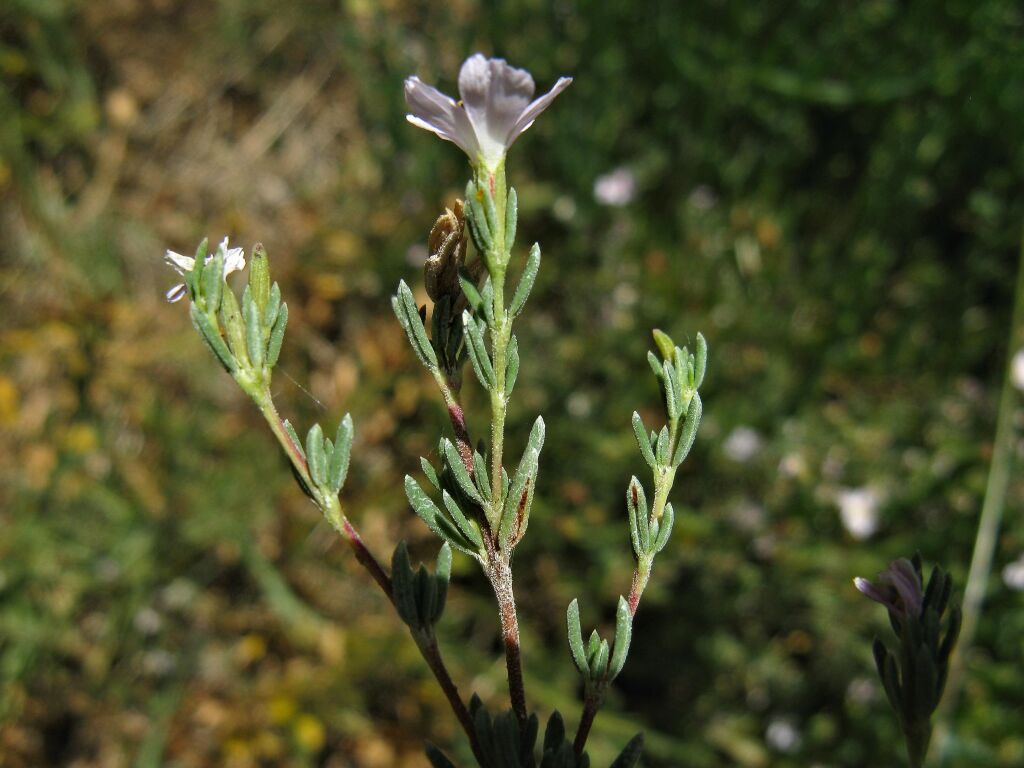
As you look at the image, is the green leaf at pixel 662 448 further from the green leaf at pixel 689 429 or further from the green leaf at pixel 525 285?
the green leaf at pixel 525 285

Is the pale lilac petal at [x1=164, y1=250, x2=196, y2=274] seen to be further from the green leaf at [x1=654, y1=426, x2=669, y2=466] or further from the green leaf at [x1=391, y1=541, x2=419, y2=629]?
the green leaf at [x1=654, y1=426, x2=669, y2=466]

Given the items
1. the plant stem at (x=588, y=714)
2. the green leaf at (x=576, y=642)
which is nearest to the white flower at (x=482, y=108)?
the green leaf at (x=576, y=642)

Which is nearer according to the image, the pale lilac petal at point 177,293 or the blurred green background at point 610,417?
the pale lilac petal at point 177,293

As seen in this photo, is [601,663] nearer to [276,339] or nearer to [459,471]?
[459,471]

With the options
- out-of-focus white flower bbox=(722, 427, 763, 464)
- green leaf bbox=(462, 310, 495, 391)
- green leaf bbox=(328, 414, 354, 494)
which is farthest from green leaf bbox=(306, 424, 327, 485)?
out-of-focus white flower bbox=(722, 427, 763, 464)

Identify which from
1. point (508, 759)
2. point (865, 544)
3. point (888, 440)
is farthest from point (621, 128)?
point (508, 759)

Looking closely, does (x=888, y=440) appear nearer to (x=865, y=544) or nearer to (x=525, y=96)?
(x=865, y=544)

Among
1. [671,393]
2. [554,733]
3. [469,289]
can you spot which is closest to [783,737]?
[554,733]
